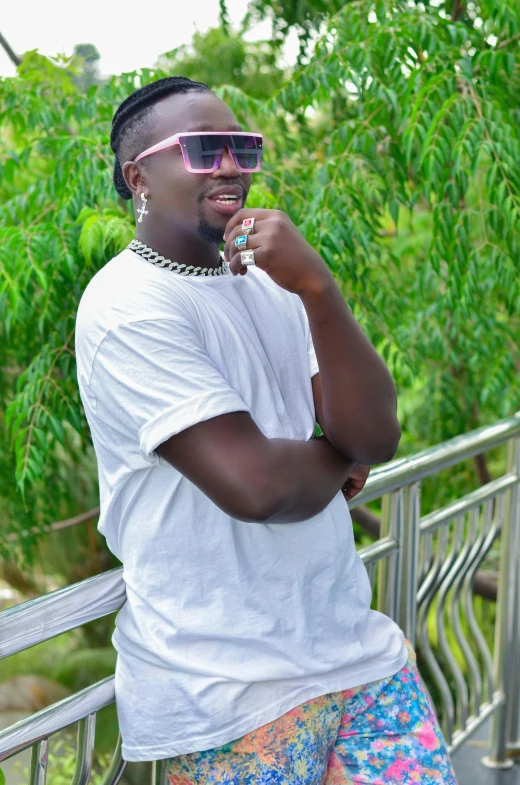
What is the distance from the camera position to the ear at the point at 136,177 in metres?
1.42

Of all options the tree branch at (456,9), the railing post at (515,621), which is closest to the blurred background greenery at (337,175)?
the tree branch at (456,9)

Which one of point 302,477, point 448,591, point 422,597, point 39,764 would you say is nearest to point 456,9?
point 448,591

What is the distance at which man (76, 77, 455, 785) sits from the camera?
1.21 meters

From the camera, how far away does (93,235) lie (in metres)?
2.94

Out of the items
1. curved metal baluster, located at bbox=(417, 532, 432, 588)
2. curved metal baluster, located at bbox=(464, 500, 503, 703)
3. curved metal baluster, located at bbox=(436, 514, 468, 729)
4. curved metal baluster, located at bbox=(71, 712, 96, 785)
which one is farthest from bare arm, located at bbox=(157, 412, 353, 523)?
curved metal baluster, located at bbox=(464, 500, 503, 703)

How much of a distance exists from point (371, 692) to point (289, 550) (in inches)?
10.6

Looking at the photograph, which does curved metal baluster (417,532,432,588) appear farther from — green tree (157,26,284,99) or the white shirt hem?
green tree (157,26,284,99)

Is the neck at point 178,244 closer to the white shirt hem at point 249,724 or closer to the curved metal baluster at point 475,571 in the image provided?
the white shirt hem at point 249,724

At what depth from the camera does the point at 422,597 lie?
8.34 feet

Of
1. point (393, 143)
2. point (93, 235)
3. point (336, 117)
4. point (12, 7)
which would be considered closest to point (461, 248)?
point (393, 143)

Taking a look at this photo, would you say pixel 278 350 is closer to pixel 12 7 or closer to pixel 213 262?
pixel 213 262

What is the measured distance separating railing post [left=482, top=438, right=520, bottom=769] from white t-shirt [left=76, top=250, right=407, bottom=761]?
5.60 ft

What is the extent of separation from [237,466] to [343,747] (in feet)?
1.68

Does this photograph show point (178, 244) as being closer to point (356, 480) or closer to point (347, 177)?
point (356, 480)
